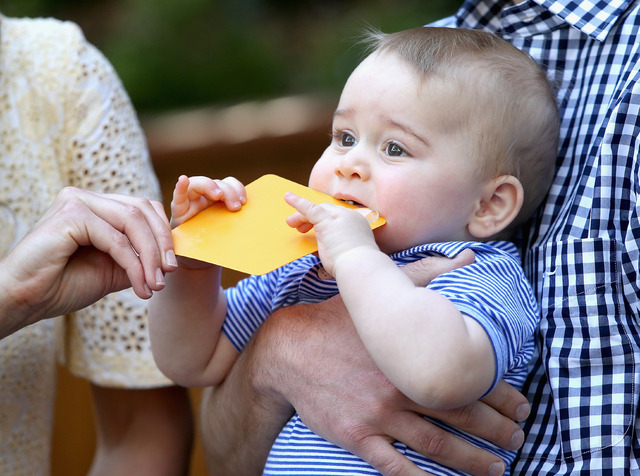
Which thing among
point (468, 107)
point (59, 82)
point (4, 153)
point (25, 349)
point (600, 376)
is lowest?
point (25, 349)

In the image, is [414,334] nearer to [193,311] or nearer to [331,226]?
[331,226]

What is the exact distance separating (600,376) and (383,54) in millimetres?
614

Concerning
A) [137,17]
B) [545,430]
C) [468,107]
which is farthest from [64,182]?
[137,17]

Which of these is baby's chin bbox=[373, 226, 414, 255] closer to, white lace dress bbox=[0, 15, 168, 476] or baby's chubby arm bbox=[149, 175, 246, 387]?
baby's chubby arm bbox=[149, 175, 246, 387]

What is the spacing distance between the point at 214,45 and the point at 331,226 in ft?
9.54

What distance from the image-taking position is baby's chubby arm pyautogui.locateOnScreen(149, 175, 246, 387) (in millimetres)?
1182

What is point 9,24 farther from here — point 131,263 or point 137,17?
point 137,17

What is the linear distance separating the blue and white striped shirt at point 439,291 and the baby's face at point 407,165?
0.05 meters

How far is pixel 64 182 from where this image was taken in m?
1.68

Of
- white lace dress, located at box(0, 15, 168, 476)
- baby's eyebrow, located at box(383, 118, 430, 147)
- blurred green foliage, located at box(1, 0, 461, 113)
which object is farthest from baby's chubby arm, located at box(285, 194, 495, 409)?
blurred green foliage, located at box(1, 0, 461, 113)

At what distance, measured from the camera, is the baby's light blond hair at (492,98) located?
1207 millimetres

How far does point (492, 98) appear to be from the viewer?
48.1 inches

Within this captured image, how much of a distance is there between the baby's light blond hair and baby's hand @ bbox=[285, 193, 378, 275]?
238 millimetres

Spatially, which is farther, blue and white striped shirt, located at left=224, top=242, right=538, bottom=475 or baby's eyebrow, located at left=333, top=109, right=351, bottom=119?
baby's eyebrow, located at left=333, top=109, right=351, bottom=119
